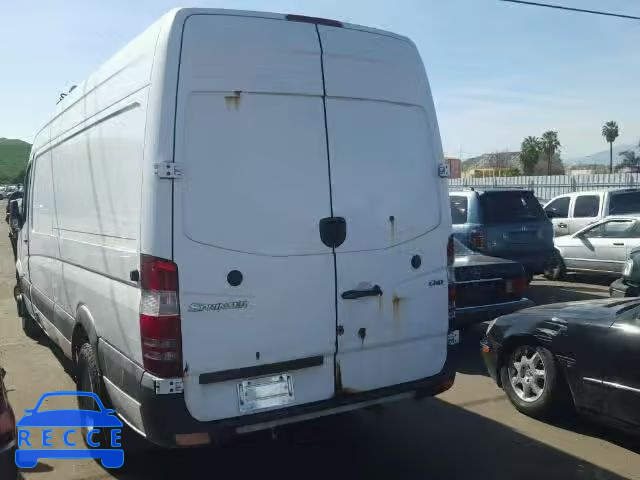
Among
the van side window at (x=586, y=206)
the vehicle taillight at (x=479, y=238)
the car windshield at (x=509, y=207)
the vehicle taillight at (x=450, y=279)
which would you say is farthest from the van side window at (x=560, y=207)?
the vehicle taillight at (x=450, y=279)

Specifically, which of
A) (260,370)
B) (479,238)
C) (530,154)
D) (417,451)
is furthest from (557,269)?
(530,154)

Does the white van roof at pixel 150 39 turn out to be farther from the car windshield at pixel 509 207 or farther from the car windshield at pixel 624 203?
the car windshield at pixel 624 203

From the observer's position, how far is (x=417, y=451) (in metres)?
4.48

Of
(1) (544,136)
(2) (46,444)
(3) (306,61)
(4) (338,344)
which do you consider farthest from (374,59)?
(1) (544,136)

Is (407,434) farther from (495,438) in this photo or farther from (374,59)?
(374,59)

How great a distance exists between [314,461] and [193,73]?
110 inches

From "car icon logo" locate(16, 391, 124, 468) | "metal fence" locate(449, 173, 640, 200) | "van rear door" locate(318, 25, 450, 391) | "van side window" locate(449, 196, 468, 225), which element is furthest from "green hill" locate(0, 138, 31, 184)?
"van rear door" locate(318, 25, 450, 391)

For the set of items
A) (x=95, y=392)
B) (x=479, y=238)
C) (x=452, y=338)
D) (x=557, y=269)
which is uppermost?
(x=479, y=238)

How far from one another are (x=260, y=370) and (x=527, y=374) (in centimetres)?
263

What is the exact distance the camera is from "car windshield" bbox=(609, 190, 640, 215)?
43.0 ft

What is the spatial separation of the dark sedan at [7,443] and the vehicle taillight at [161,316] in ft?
2.37

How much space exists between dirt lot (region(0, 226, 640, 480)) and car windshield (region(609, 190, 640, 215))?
9.12 metres

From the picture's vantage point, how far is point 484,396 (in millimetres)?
5641

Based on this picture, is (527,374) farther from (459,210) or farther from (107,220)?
(459,210)
